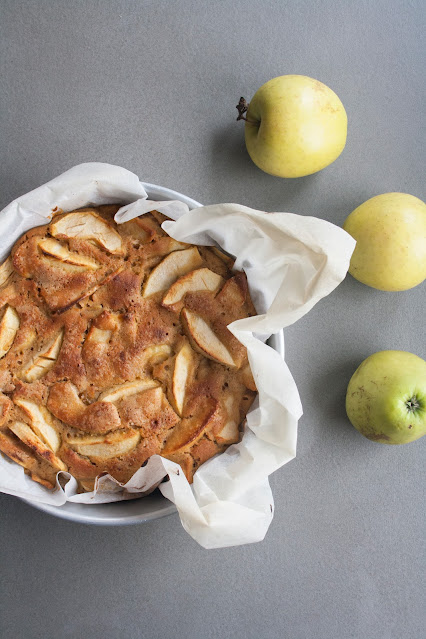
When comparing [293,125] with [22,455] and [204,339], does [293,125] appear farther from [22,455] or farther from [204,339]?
[22,455]

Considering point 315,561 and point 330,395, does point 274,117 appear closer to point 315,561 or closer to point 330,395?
point 330,395

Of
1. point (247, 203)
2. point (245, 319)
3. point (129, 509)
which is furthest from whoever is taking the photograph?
point (247, 203)

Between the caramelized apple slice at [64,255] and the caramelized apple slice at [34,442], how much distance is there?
411 millimetres

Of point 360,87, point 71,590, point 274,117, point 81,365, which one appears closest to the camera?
point 81,365

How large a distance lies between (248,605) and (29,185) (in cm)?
140

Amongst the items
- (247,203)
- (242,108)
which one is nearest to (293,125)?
(242,108)

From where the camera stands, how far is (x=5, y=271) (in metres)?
1.41

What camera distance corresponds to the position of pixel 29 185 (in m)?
1.62

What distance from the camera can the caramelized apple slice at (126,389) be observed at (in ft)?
4.44

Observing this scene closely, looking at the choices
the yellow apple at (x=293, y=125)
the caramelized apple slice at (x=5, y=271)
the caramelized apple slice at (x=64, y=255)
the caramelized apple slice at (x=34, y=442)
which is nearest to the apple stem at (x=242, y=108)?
the yellow apple at (x=293, y=125)

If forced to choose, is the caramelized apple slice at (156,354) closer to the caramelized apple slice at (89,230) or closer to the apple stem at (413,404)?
the caramelized apple slice at (89,230)

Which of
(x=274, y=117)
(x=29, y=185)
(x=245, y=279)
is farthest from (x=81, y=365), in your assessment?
(x=274, y=117)

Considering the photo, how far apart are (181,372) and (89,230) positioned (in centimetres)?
42

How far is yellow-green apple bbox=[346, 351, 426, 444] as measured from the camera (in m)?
1.55
